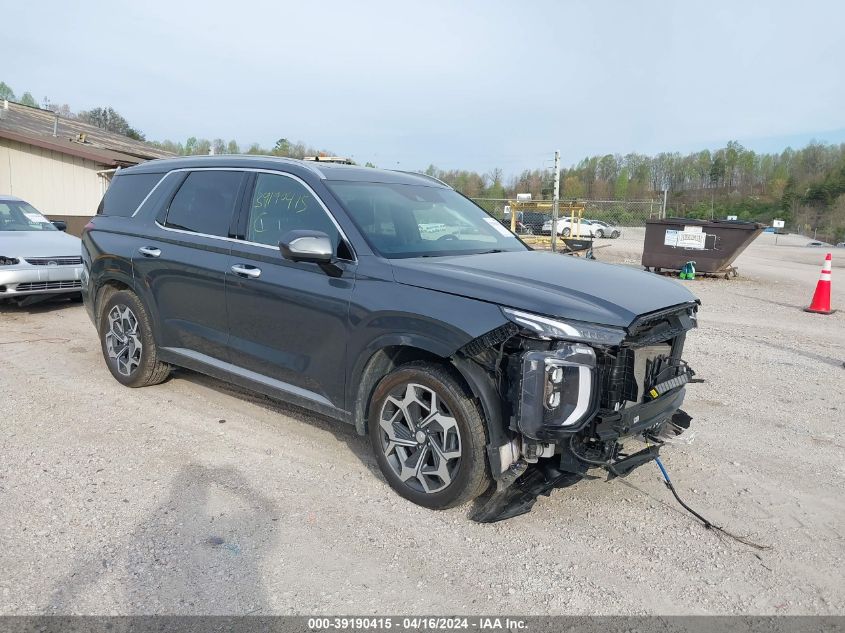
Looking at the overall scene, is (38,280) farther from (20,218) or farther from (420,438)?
(420,438)

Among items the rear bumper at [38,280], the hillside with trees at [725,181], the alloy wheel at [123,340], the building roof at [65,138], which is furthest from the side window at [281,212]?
the hillside with trees at [725,181]

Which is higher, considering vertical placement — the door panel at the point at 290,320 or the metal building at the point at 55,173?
the metal building at the point at 55,173

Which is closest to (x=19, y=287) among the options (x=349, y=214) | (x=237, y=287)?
(x=237, y=287)

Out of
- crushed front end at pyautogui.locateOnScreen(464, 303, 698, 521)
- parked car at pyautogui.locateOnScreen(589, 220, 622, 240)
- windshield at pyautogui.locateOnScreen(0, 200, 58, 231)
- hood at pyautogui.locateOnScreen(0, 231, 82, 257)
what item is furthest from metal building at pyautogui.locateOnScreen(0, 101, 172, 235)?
parked car at pyautogui.locateOnScreen(589, 220, 622, 240)

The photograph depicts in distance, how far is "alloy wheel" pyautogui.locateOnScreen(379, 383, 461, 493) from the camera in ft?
11.5

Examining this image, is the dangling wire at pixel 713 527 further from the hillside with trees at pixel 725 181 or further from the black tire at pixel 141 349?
the hillside with trees at pixel 725 181

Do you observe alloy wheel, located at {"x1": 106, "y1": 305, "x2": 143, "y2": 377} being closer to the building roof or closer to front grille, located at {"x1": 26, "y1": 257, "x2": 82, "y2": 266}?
front grille, located at {"x1": 26, "y1": 257, "x2": 82, "y2": 266}

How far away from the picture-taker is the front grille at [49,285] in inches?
333

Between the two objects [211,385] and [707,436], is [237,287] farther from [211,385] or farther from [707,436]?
[707,436]

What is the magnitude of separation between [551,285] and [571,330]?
36 cm

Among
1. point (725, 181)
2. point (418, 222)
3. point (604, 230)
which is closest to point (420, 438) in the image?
point (418, 222)

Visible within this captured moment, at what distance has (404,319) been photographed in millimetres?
3572

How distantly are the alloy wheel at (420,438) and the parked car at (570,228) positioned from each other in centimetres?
1902

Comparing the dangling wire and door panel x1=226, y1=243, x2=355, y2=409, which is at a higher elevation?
door panel x1=226, y1=243, x2=355, y2=409
